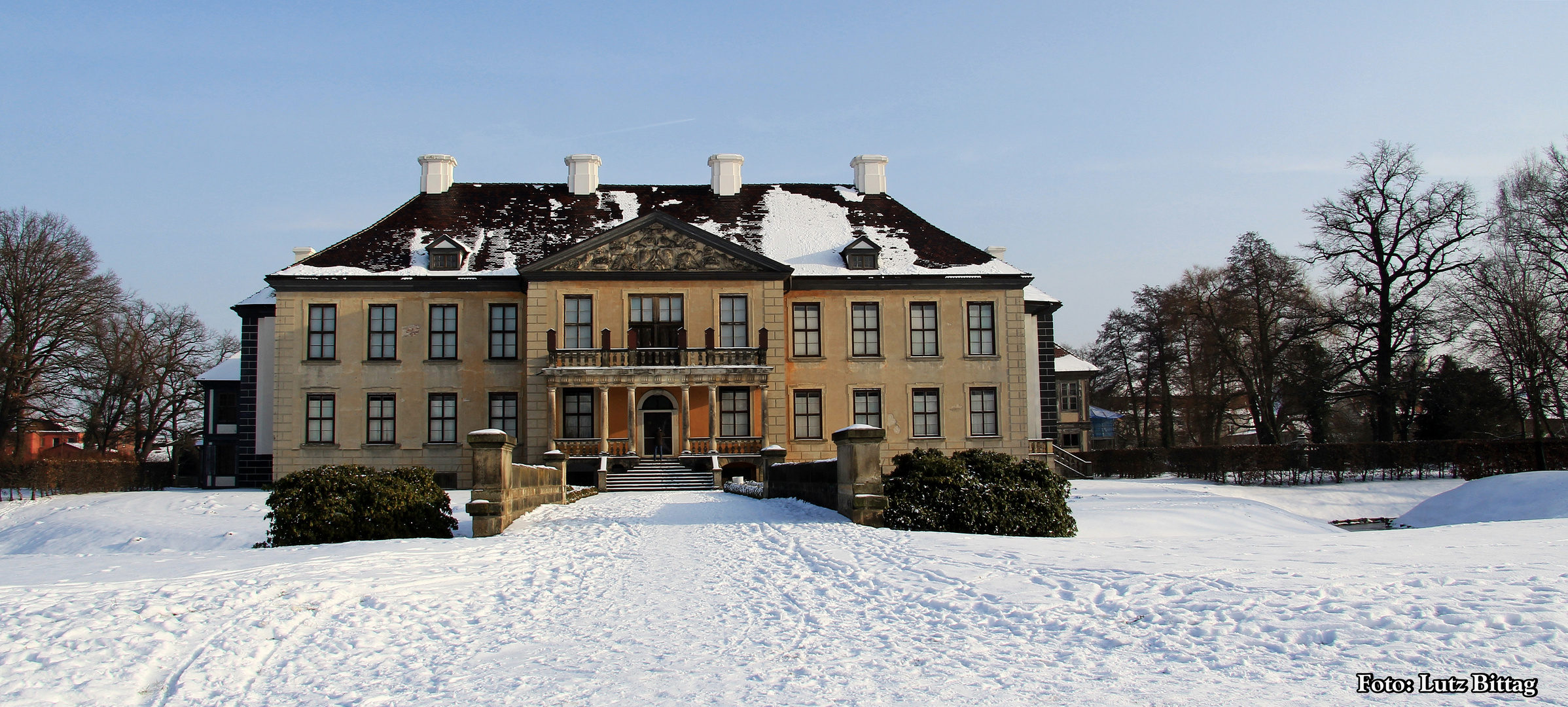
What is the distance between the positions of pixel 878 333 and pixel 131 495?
23.5 metres

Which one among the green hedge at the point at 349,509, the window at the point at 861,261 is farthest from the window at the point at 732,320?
the green hedge at the point at 349,509

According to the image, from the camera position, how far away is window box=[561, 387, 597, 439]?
1321 inches

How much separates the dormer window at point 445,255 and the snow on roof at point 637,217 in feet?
0.63

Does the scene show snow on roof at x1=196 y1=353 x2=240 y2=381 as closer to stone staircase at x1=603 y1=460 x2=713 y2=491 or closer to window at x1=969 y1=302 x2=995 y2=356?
stone staircase at x1=603 y1=460 x2=713 y2=491

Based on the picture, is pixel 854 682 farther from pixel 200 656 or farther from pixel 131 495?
pixel 131 495

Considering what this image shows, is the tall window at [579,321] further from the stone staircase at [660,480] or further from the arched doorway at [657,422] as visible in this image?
the stone staircase at [660,480]

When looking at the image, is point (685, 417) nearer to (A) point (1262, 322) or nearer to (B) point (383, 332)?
(B) point (383, 332)

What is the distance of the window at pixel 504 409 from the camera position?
33781 mm

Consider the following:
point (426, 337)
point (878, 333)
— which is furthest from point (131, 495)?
point (878, 333)

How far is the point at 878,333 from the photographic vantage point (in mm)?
34594

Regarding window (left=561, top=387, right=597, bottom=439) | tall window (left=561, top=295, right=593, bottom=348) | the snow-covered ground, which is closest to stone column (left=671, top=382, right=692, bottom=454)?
window (left=561, top=387, right=597, bottom=439)

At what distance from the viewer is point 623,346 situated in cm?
3297

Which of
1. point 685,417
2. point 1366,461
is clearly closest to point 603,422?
point 685,417

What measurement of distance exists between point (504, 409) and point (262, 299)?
10.5m
